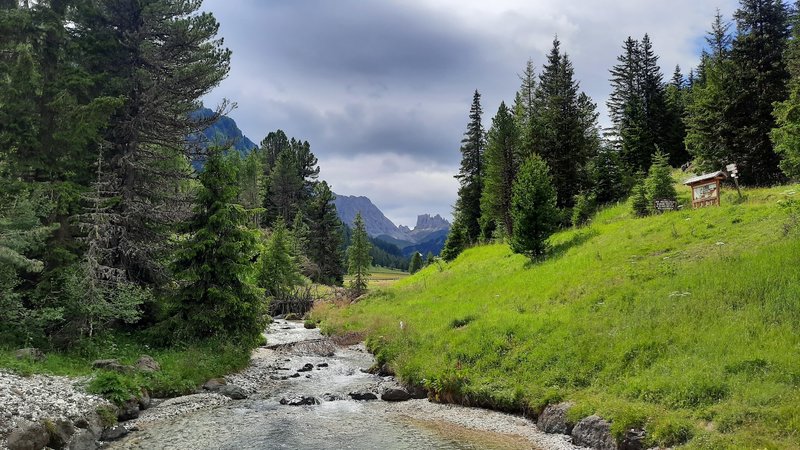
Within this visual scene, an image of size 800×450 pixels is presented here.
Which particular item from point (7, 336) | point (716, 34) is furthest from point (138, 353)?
point (716, 34)

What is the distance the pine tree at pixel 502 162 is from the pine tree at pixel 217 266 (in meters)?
33.9

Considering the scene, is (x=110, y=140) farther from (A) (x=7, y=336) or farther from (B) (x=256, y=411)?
(B) (x=256, y=411)

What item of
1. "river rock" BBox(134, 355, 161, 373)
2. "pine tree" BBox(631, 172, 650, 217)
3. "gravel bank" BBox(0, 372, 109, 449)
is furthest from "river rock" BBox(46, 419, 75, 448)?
"pine tree" BBox(631, 172, 650, 217)

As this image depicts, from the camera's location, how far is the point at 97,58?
2423 centimetres

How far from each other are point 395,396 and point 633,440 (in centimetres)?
923

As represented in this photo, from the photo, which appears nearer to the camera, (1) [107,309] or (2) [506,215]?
(1) [107,309]

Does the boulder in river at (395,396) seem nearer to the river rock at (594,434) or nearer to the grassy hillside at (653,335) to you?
the grassy hillside at (653,335)

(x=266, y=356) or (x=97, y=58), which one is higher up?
(x=97, y=58)

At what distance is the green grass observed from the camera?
15.2 meters

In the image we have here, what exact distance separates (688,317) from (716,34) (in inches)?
1929

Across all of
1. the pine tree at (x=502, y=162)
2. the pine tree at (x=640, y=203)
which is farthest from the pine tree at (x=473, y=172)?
the pine tree at (x=640, y=203)

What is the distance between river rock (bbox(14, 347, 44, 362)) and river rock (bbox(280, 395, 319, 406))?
8.84m

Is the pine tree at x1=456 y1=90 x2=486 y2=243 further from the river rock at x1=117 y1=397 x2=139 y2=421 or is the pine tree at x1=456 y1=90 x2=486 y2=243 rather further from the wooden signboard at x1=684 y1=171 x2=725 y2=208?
the river rock at x1=117 y1=397 x2=139 y2=421

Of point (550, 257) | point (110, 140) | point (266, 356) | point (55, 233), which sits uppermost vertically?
point (110, 140)
